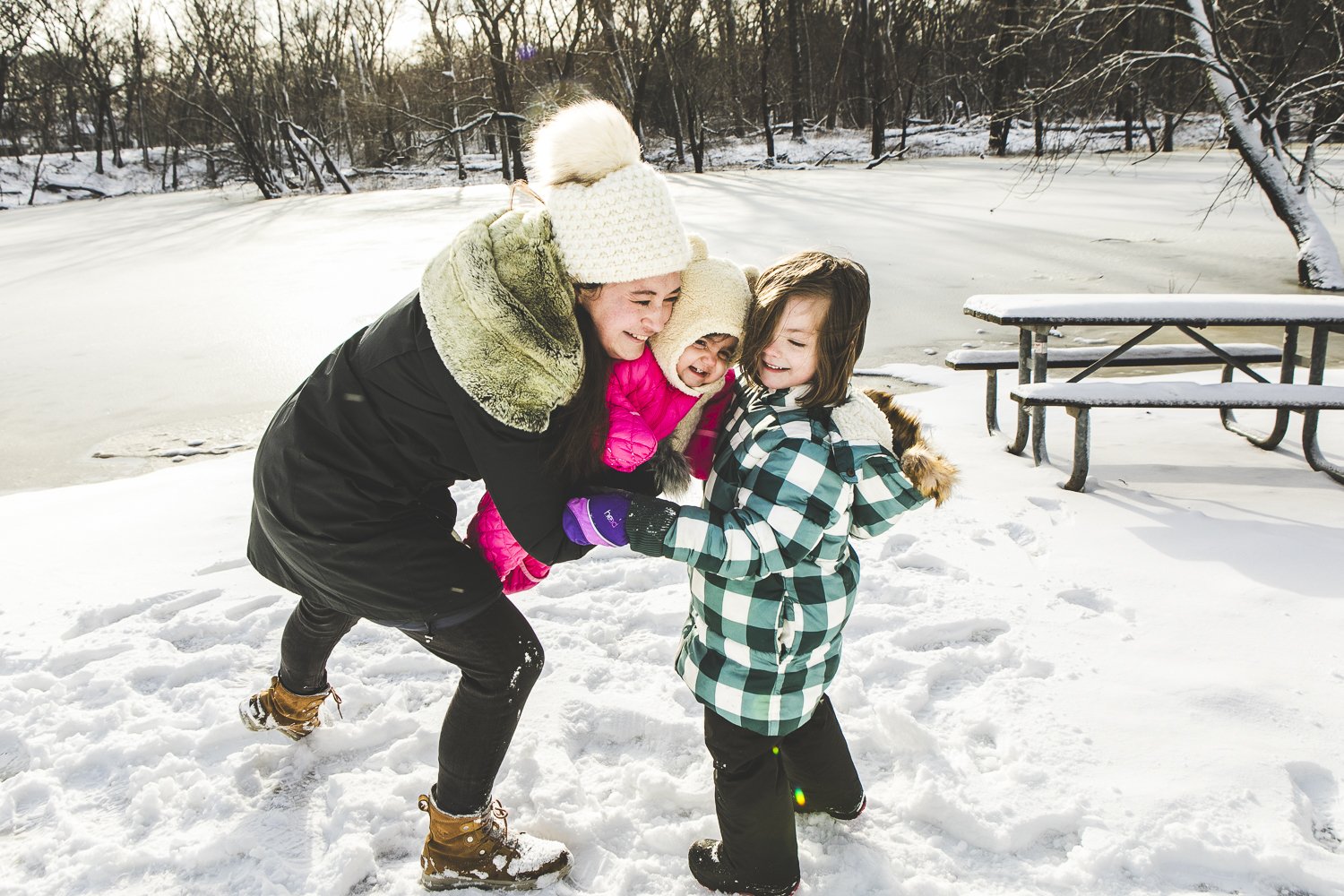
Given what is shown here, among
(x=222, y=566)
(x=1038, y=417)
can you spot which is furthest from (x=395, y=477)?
(x=1038, y=417)

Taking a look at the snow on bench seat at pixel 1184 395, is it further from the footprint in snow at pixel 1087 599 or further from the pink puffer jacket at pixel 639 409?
the pink puffer jacket at pixel 639 409

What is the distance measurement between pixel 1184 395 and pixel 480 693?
3.41 meters

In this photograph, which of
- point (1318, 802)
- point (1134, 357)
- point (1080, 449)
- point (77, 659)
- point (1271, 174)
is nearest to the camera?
point (1318, 802)

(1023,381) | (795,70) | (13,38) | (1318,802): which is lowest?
(1318,802)

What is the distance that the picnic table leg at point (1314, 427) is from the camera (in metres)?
3.85

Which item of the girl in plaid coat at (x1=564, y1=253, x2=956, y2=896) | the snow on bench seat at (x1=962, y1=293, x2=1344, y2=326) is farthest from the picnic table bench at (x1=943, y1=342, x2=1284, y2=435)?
the girl in plaid coat at (x1=564, y1=253, x2=956, y2=896)

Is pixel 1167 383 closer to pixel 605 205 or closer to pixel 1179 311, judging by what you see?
pixel 1179 311

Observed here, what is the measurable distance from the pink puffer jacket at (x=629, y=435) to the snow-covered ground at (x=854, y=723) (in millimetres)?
612

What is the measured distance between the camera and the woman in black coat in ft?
4.99

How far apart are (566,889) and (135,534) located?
2767mm

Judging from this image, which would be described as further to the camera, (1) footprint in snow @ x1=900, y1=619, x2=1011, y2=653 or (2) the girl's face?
(1) footprint in snow @ x1=900, y1=619, x2=1011, y2=653

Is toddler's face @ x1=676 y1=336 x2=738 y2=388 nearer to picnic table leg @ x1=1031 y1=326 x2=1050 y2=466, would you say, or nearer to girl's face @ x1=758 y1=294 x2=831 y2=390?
girl's face @ x1=758 y1=294 x2=831 y2=390

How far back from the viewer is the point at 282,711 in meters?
2.21

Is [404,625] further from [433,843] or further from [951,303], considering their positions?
[951,303]
